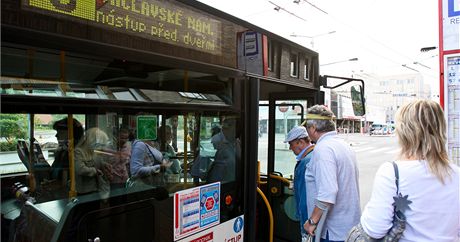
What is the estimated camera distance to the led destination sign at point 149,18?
1684 mm

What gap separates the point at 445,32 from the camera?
7.06ft

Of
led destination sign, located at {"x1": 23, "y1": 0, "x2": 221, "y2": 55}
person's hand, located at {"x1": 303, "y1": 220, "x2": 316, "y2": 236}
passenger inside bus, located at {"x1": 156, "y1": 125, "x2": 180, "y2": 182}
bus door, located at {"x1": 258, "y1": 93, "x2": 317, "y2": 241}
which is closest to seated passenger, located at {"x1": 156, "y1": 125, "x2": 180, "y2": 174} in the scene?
passenger inside bus, located at {"x1": 156, "y1": 125, "x2": 180, "y2": 182}

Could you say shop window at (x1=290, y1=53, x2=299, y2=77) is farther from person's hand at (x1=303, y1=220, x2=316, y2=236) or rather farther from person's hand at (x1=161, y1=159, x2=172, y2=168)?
person's hand at (x1=161, y1=159, x2=172, y2=168)

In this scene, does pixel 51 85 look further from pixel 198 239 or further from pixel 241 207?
pixel 241 207

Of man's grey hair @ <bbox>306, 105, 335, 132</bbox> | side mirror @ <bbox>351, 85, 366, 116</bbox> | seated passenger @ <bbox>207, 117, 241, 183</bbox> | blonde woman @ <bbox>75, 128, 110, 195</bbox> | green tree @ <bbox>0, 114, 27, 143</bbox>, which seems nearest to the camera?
green tree @ <bbox>0, 114, 27, 143</bbox>

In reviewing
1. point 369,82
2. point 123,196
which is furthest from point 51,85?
point 369,82

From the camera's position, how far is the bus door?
13.0 ft

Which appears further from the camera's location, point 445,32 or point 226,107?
point 226,107

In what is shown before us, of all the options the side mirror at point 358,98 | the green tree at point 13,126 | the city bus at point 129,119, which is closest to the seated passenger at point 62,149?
the city bus at point 129,119

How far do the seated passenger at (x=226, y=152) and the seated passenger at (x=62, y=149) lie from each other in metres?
1.01

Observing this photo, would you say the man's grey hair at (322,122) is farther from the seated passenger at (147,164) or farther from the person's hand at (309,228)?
the seated passenger at (147,164)

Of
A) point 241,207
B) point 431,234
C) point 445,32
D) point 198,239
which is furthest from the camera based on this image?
point 241,207

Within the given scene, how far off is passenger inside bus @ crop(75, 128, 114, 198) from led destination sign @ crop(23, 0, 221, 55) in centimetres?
58

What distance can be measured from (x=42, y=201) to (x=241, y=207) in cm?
144
